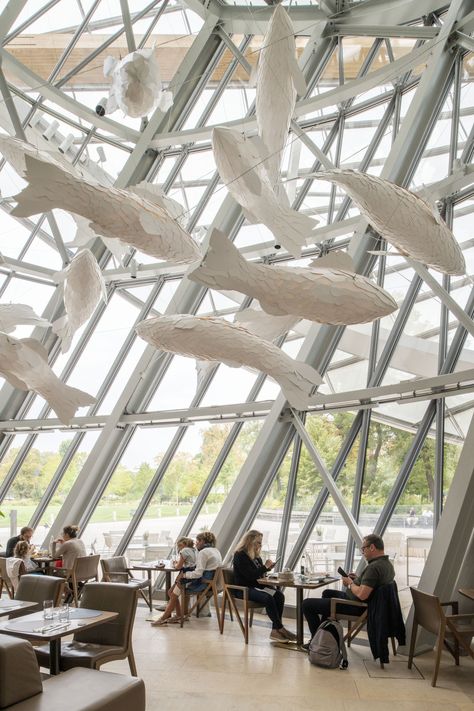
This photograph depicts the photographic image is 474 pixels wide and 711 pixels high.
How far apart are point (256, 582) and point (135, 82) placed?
5912mm

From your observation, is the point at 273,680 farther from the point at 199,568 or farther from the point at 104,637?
the point at 199,568

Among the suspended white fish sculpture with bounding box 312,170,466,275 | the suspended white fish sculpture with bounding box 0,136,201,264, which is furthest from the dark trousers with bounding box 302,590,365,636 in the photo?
the suspended white fish sculpture with bounding box 0,136,201,264

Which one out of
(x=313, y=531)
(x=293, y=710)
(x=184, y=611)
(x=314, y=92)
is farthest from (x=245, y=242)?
(x=293, y=710)

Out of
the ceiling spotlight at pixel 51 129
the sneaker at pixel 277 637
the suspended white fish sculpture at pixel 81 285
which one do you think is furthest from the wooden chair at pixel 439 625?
the ceiling spotlight at pixel 51 129

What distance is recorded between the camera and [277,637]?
7.52 metres

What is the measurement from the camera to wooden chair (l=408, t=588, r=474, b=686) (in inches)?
235

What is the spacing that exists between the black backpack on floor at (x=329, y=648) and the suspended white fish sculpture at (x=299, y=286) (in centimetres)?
447

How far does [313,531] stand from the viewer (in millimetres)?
9266

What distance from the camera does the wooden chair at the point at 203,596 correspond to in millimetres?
8289

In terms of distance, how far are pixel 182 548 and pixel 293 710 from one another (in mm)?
3885

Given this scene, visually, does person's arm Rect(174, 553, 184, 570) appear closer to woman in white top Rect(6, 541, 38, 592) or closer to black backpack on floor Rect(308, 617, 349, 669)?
woman in white top Rect(6, 541, 38, 592)

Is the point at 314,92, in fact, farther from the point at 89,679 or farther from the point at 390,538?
the point at 89,679

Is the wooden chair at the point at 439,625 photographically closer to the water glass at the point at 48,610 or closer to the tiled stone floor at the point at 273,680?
the tiled stone floor at the point at 273,680

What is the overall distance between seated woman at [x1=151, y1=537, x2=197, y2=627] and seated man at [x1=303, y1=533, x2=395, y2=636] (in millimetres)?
2119
